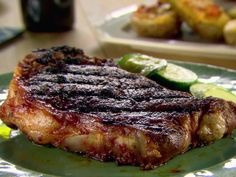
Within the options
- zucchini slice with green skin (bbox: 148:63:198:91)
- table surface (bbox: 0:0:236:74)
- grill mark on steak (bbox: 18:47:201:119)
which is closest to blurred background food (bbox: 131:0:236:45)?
table surface (bbox: 0:0:236:74)

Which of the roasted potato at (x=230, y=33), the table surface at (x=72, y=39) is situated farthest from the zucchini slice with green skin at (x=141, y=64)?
the roasted potato at (x=230, y=33)

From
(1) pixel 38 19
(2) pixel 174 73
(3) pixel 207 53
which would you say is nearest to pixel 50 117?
(2) pixel 174 73

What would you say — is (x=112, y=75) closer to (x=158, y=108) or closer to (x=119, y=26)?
(x=158, y=108)

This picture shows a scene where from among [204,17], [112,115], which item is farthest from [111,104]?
[204,17]

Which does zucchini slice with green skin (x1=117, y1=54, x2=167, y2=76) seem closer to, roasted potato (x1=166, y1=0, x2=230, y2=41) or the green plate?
the green plate

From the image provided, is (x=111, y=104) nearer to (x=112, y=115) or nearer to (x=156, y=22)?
(x=112, y=115)

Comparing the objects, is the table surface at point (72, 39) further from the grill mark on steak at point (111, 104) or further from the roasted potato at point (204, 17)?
the grill mark on steak at point (111, 104)
